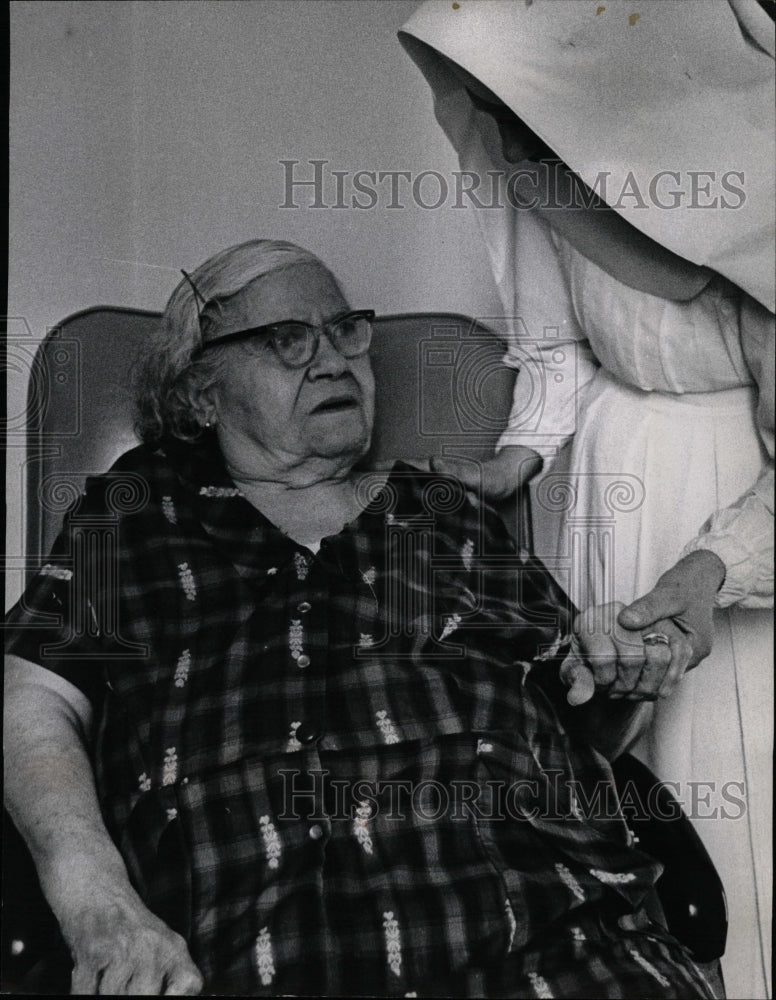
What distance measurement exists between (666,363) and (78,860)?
1611mm

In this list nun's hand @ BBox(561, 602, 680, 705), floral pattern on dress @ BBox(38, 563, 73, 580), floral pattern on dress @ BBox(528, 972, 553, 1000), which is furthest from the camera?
floral pattern on dress @ BBox(38, 563, 73, 580)

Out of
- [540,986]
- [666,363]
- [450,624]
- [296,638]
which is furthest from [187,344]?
[540,986]

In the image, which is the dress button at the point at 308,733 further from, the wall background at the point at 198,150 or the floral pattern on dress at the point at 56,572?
the wall background at the point at 198,150

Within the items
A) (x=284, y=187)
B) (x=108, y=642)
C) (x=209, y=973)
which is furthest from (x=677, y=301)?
(x=209, y=973)

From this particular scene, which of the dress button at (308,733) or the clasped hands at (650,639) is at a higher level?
the clasped hands at (650,639)

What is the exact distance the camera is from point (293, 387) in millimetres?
2662

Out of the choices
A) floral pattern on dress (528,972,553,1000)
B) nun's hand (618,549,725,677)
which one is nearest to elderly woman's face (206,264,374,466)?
nun's hand (618,549,725,677)

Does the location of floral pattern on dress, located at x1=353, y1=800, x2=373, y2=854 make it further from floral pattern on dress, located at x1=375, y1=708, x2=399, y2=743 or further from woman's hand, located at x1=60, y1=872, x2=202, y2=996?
woman's hand, located at x1=60, y1=872, x2=202, y2=996

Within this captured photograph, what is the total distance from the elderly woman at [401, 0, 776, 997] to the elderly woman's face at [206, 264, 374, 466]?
242 millimetres

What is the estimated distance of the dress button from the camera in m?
2.59

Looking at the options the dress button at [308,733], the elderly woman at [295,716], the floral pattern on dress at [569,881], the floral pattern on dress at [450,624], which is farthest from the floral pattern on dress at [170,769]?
the floral pattern on dress at [569,881]

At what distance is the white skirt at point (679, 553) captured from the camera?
264 centimetres

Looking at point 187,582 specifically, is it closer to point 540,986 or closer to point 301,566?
point 301,566

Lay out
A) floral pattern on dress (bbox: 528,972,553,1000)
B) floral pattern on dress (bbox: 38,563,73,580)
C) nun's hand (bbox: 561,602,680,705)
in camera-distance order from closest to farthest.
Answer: floral pattern on dress (bbox: 528,972,553,1000) → nun's hand (bbox: 561,602,680,705) → floral pattern on dress (bbox: 38,563,73,580)
